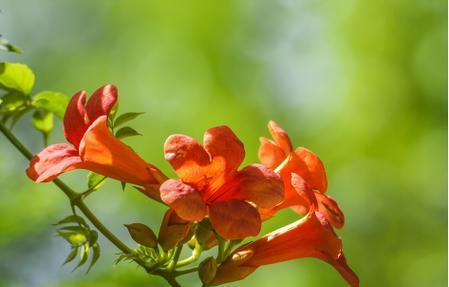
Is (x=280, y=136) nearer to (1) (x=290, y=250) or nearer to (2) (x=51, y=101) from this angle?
(1) (x=290, y=250)

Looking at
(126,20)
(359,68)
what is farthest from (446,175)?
(126,20)

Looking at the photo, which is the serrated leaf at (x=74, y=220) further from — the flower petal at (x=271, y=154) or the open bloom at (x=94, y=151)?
the flower petal at (x=271, y=154)

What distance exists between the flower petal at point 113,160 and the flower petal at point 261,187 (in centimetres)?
33

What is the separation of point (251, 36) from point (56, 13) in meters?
2.54

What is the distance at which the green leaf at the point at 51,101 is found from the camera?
2865 millimetres

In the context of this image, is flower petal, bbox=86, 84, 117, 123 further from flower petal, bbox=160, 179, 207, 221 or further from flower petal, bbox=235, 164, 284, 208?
flower petal, bbox=235, 164, 284, 208

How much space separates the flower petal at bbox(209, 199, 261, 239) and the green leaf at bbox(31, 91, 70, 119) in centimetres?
98

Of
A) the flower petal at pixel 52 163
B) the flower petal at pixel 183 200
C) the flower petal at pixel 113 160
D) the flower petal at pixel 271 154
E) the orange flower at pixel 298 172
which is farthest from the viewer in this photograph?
the flower petal at pixel 271 154

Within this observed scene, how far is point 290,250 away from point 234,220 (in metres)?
0.53

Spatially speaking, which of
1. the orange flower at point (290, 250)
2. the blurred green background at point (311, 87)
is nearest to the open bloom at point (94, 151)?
the orange flower at point (290, 250)

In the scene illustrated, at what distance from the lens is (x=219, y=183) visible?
230 centimetres

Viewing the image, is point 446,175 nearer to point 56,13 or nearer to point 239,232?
point 56,13

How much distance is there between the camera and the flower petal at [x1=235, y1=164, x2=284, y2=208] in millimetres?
2232

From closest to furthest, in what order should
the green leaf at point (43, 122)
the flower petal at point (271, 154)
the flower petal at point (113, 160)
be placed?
the flower petal at point (113, 160), the flower petal at point (271, 154), the green leaf at point (43, 122)
